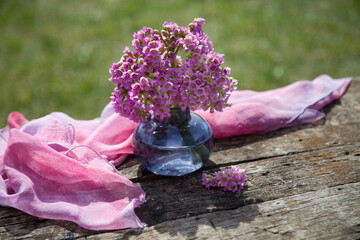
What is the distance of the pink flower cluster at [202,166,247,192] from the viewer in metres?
1.69

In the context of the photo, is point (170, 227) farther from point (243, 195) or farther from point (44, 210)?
point (44, 210)

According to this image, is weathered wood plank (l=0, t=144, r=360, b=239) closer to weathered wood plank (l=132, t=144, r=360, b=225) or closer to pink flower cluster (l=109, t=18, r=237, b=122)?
weathered wood plank (l=132, t=144, r=360, b=225)

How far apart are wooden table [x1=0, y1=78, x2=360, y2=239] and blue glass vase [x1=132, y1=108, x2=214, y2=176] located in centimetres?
7

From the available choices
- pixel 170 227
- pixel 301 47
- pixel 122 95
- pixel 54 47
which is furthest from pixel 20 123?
pixel 301 47

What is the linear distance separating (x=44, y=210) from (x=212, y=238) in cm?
64

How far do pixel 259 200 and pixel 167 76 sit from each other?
24.4 inches

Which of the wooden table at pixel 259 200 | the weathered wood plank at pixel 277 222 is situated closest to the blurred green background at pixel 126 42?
the wooden table at pixel 259 200

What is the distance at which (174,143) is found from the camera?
5.51ft

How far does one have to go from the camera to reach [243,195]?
1.68 metres

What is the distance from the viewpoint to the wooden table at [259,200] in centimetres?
149

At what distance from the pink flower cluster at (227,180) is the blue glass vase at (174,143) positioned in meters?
0.10

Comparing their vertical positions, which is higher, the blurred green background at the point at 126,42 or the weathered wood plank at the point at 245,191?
the blurred green background at the point at 126,42

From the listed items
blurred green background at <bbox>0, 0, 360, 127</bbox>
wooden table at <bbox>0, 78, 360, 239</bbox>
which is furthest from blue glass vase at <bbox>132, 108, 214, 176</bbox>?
blurred green background at <bbox>0, 0, 360, 127</bbox>

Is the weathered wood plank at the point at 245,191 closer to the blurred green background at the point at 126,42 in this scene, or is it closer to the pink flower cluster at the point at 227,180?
the pink flower cluster at the point at 227,180
